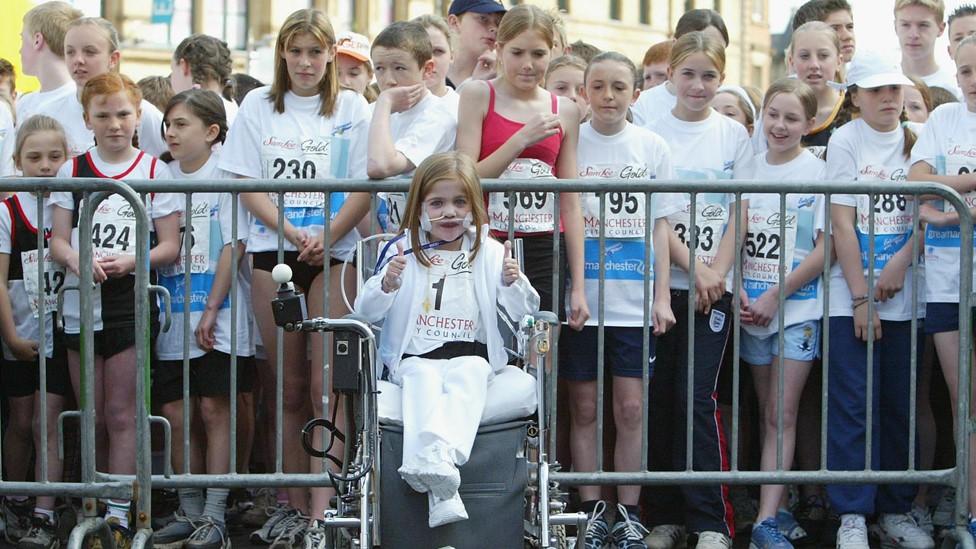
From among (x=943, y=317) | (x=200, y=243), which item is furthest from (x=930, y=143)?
(x=200, y=243)

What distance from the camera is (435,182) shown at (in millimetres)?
6406

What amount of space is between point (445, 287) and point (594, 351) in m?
1.22

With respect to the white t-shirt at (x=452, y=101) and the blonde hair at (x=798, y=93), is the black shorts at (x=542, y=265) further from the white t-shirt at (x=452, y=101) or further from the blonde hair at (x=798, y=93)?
the blonde hair at (x=798, y=93)

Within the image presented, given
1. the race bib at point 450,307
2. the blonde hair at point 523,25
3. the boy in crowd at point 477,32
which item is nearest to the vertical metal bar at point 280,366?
the race bib at point 450,307

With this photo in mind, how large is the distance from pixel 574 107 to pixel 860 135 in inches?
54.1

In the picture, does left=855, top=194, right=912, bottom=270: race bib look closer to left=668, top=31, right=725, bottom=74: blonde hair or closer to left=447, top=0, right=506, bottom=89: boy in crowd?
left=668, top=31, right=725, bottom=74: blonde hair

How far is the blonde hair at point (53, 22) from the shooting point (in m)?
9.40

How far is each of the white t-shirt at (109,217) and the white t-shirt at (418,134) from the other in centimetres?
99

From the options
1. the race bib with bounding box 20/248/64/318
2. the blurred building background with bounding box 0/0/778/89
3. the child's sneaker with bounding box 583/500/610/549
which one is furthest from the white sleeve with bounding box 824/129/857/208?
the blurred building background with bounding box 0/0/778/89

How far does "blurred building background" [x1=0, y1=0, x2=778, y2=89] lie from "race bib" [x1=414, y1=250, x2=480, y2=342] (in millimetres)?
24998

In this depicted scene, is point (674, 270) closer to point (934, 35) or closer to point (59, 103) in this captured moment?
point (934, 35)

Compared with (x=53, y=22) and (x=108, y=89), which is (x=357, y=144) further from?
(x=53, y=22)

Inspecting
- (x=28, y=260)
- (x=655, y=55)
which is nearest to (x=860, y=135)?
(x=655, y=55)

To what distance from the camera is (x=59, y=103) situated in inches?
352
